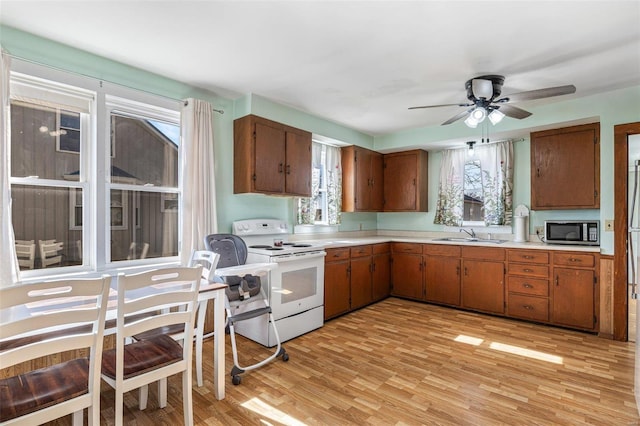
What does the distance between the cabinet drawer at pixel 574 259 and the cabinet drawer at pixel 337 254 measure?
2.29 meters

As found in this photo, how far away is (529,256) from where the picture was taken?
145 inches

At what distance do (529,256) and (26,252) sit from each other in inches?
Result: 186

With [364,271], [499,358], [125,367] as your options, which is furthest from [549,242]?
[125,367]

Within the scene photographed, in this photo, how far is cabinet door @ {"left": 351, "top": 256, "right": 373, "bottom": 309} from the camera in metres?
4.06

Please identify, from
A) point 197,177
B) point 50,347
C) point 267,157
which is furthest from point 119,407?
point 267,157

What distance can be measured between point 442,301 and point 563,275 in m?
1.39

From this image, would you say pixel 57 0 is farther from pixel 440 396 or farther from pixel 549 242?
pixel 549 242

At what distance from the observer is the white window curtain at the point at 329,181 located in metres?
4.46

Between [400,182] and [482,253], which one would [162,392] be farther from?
[400,182]

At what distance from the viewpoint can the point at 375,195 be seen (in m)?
5.11

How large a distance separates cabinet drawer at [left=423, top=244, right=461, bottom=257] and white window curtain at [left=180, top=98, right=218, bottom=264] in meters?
2.81

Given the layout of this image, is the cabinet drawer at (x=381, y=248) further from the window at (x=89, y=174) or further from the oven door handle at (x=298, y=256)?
the window at (x=89, y=174)

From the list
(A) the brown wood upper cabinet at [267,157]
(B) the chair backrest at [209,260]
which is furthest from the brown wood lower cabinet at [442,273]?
(B) the chair backrest at [209,260]

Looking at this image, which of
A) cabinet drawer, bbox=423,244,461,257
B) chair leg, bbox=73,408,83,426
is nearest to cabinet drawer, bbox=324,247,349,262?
cabinet drawer, bbox=423,244,461,257
